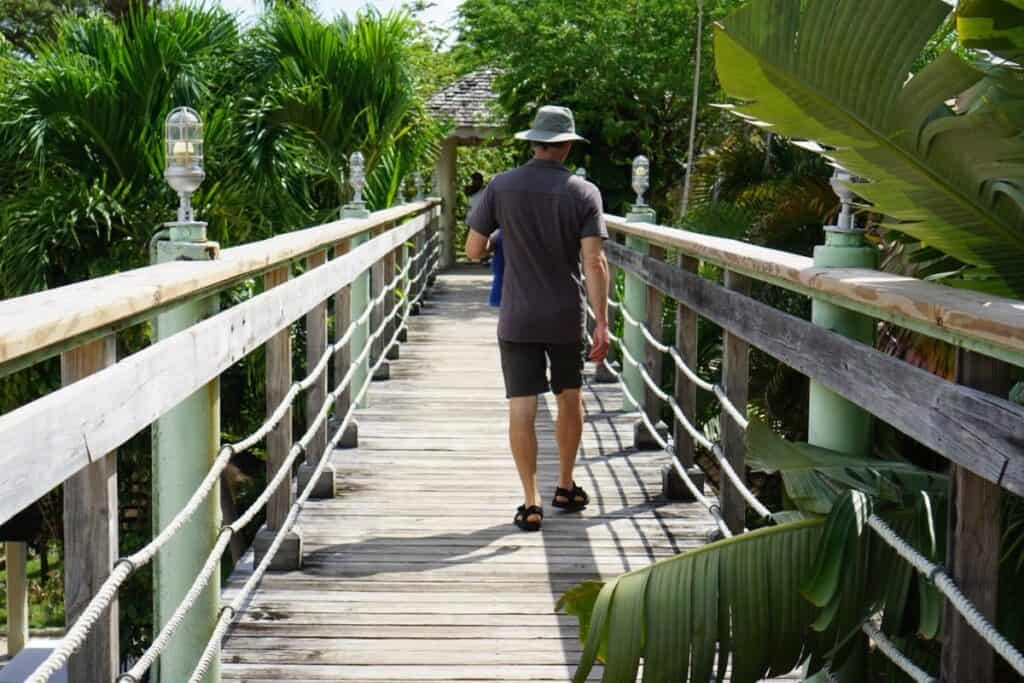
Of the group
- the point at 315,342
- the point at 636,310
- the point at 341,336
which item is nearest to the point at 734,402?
the point at 315,342

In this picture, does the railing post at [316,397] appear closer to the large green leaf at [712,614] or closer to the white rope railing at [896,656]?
the large green leaf at [712,614]

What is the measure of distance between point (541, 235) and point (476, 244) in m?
0.31

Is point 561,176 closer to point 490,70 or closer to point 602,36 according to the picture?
point 602,36

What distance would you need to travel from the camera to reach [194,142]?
12.3 feet

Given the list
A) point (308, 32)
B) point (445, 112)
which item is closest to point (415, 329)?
point (308, 32)

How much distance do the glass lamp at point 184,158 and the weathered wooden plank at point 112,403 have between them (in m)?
0.32

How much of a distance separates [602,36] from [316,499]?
1543cm

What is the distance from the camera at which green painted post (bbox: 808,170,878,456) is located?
330cm

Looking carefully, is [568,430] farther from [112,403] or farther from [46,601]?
[46,601]

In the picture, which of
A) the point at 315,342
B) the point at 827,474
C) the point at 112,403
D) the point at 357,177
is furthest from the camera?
the point at 357,177

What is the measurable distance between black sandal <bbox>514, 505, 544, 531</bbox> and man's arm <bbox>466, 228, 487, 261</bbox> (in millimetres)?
1047

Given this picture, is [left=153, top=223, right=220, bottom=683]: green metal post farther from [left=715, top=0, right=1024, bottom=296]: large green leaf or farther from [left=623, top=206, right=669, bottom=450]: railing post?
[left=623, top=206, right=669, bottom=450]: railing post

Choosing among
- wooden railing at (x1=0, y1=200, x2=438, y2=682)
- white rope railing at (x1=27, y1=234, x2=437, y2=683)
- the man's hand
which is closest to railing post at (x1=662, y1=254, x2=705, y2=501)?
the man's hand

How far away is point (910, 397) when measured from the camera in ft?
8.27
